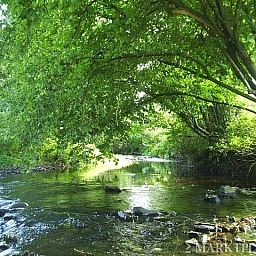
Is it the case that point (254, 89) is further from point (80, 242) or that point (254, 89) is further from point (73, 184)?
point (73, 184)

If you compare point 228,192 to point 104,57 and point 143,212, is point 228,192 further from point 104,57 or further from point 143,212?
point 104,57

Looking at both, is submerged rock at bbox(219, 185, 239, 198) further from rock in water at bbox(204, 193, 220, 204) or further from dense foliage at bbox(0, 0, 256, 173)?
dense foliage at bbox(0, 0, 256, 173)

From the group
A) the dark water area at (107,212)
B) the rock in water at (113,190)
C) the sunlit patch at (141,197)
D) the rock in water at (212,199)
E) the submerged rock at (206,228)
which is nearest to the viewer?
the dark water area at (107,212)

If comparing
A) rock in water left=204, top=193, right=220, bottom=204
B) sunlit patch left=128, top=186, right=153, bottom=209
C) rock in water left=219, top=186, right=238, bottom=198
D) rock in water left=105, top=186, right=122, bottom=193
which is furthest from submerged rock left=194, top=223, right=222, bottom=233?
rock in water left=105, top=186, right=122, bottom=193

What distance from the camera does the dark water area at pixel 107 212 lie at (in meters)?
11.8

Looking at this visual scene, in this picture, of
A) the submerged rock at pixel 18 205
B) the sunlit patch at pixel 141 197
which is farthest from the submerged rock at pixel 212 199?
the submerged rock at pixel 18 205

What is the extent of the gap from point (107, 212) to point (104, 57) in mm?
8221

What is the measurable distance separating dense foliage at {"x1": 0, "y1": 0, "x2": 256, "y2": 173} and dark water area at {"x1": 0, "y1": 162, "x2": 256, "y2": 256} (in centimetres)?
267

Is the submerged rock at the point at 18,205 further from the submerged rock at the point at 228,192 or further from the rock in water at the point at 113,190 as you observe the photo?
the submerged rock at the point at 228,192

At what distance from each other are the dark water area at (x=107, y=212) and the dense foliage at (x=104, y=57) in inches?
105

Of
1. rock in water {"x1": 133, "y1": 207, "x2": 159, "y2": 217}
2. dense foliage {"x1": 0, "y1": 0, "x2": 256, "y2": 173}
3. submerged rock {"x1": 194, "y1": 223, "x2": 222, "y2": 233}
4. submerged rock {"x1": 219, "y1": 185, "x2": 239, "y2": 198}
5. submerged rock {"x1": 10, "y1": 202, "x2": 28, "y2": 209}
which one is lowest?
submerged rock {"x1": 194, "y1": 223, "x2": 222, "y2": 233}

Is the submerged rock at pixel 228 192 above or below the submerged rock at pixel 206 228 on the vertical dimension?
above

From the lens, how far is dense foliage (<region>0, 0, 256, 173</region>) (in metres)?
7.87

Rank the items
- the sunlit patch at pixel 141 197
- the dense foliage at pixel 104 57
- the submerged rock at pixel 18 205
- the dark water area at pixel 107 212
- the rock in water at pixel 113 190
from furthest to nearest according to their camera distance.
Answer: the rock in water at pixel 113 190 → the sunlit patch at pixel 141 197 → the submerged rock at pixel 18 205 → the dark water area at pixel 107 212 → the dense foliage at pixel 104 57
